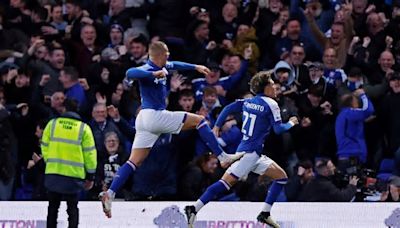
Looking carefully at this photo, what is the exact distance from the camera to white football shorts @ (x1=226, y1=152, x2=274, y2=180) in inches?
752

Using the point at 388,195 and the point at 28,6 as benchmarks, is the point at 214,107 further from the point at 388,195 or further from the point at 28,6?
the point at 28,6

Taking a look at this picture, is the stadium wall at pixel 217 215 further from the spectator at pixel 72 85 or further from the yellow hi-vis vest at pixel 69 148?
the spectator at pixel 72 85

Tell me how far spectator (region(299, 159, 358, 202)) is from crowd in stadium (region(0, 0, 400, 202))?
0.07 feet

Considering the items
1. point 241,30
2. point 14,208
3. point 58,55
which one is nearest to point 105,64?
point 58,55

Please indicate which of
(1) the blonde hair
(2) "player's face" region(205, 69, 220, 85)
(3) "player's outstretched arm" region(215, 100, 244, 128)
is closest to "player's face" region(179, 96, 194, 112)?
(2) "player's face" region(205, 69, 220, 85)

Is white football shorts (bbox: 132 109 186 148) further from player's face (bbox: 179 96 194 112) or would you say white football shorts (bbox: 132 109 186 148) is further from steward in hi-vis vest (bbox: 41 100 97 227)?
player's face (bbox: 179 96 194 112)

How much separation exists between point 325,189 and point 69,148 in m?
4.22

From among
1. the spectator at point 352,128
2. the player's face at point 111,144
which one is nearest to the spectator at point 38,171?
the player's face at point 111,144

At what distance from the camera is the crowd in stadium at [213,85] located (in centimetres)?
2183

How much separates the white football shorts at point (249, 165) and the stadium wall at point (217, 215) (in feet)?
3.99

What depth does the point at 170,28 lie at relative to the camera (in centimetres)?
2456

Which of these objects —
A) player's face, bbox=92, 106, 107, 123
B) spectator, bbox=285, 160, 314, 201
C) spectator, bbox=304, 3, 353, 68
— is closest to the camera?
spectator, bbox=285, 160, 314, 201

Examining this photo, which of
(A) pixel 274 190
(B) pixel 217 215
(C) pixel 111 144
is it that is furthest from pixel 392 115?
(C) pixel 111 144

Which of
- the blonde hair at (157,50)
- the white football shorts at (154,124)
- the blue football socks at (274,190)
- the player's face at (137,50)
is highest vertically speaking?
the blonde hair at (157,50)
